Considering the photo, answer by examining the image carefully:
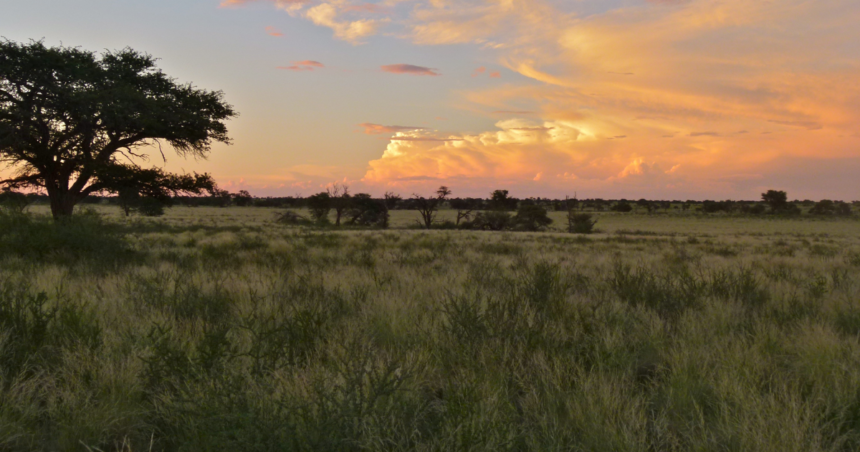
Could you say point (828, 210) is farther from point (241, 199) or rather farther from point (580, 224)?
point (241, 199)

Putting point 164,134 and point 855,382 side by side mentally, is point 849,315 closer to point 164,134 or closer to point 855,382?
point 855,382

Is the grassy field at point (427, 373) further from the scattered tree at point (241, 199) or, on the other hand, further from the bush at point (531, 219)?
the scattered tree at point (241, 199)

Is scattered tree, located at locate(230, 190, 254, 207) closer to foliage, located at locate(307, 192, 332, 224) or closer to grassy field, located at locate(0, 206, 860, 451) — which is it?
foliage, located at locate(307, 192, 332, 224)

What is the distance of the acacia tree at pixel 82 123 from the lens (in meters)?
16.4

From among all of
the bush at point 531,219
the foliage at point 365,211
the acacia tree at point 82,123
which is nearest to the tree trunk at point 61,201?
the acacia tree at point 82,123

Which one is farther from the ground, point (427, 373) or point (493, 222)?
point (427, 373)

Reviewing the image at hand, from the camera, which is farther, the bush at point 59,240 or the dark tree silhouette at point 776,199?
the dark tree silhouette at point 776,199

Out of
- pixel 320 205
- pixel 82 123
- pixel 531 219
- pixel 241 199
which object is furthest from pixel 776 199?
pixel 241 199

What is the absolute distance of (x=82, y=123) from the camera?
1686 centimetres

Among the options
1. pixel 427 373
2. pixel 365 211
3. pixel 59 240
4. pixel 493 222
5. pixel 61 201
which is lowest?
pixel 493 222

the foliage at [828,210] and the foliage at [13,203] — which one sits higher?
the foliage at [828,210]

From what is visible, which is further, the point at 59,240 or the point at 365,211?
the point at 365,211

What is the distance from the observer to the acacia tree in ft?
53.7

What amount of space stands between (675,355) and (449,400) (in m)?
2.30
